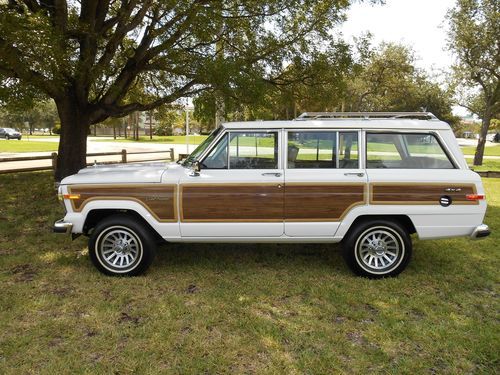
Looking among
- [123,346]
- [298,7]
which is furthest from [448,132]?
[298,7]

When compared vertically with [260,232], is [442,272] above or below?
below

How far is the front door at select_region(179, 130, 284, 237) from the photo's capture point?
4773 mm

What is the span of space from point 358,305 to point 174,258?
2.60m

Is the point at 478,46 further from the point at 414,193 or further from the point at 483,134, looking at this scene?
the point at 414,193

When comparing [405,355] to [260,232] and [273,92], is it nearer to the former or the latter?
[260,232]

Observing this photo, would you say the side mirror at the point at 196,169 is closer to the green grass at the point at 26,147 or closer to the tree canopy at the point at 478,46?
the tree canopy at the point at 478,46

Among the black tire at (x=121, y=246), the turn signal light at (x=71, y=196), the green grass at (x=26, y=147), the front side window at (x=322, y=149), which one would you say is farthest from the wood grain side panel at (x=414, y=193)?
the green grass at (x=26, y=147)

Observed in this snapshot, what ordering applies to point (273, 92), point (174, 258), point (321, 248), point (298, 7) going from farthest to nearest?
point (273, 92)
point (298, 7)
point (321, 248)
point (174, 258)

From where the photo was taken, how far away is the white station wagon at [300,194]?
15.6 ft

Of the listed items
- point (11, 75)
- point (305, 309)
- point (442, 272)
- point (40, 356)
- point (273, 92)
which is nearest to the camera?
point (40, 356)

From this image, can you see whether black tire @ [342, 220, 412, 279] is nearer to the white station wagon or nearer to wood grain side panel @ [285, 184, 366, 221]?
the white station wagon

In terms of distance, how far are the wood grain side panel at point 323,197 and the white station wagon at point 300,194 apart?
12 millimetres

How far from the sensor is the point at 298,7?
9727mm

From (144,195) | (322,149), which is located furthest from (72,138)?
(322,149)
